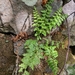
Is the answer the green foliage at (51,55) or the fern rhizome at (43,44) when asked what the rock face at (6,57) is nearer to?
the fern rhizome at (43,44)

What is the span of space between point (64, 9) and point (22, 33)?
117cm

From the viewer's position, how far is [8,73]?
3.98 m

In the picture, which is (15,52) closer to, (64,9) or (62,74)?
(62,74)

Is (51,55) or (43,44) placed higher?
(43,44)

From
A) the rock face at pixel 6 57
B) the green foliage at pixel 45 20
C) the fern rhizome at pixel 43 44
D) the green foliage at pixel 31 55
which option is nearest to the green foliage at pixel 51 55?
the fern rhizome at pixel 43 44

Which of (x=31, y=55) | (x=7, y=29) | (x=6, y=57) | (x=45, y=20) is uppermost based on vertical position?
(x=45, y=20)

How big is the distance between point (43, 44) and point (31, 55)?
0.54 m

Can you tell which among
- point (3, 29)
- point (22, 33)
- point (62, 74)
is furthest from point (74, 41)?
point (3, 29)

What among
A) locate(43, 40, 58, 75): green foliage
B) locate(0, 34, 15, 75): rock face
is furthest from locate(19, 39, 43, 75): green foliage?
locate(0, 34, 15, 75): rock face

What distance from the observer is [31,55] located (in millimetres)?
3701

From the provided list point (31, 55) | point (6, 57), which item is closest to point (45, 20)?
point (31, 55)

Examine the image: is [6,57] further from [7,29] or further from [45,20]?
[45,20]

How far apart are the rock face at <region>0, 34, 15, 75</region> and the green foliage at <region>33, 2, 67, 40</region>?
589mm

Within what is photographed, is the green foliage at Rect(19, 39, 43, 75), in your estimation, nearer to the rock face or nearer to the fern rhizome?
the fern rhizome
